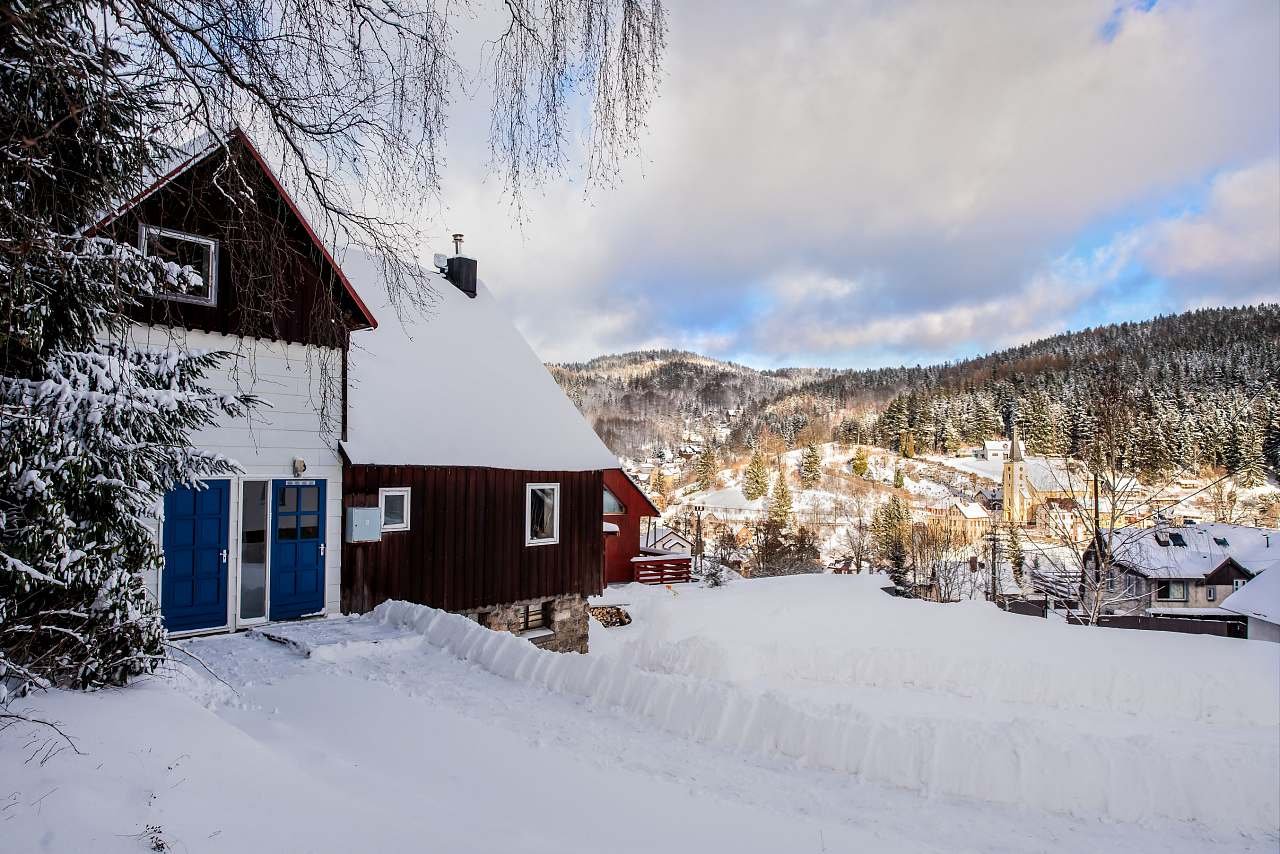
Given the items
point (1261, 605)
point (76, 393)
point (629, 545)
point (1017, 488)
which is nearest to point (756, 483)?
point (1017, 488)

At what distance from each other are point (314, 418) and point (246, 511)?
139cm

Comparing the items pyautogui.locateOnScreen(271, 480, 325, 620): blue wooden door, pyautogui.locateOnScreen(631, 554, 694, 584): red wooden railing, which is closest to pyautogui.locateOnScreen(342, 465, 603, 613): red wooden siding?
pyautogui.locateOnScreen(271, 480, 325, 620): blue wooden door

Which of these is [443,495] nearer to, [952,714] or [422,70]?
[422,70]

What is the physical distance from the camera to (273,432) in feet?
29.2

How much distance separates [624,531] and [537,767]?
84.1ft

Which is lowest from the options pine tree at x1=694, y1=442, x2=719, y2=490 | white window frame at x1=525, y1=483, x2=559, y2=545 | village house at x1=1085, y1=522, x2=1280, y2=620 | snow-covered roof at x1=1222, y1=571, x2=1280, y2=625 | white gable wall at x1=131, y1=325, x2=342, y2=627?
village house at x1=1085, y1=522, x2=1280, y2=620

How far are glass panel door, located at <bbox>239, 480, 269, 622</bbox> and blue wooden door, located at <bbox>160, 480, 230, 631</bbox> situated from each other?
0.22 metres

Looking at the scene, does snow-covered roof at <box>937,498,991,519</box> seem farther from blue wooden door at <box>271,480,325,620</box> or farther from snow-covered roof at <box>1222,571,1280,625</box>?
blue wooden door at <box>271,480,325,620</box>

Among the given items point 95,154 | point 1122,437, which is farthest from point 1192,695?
point 95,154

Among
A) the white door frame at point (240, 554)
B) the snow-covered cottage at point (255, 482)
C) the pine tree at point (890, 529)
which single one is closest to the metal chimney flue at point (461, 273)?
the snow-covered cottage at point (255, 482)

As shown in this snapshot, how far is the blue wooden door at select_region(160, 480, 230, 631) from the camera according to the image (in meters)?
8.03

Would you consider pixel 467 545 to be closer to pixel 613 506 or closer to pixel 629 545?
pixel 613 506

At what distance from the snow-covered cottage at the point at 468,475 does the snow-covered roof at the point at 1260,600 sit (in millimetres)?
23989

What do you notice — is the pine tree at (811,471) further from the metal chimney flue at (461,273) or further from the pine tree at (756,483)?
the metal chimney flue at (461,273)
